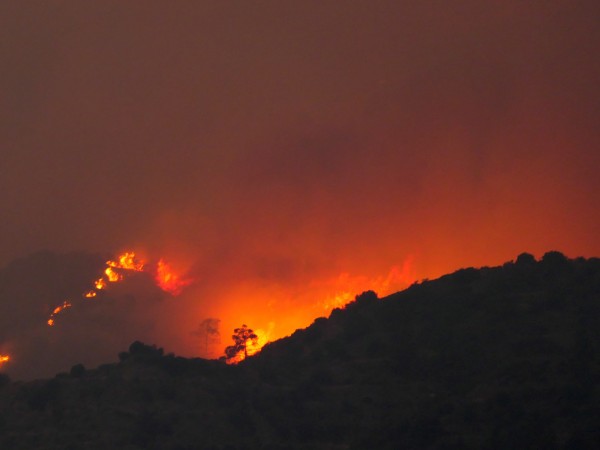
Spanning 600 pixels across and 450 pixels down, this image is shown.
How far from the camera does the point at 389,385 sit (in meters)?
147

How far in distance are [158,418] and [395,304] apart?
53.5m

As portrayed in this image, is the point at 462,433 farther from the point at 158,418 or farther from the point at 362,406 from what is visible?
the point at 158,418

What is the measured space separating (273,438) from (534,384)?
3991 centimetres

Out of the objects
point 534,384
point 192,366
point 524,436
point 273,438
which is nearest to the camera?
point 524,436

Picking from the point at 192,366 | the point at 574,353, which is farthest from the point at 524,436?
the point at 192,366

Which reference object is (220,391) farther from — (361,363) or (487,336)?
(487,336)

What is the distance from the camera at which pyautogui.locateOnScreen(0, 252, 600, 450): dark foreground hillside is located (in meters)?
127

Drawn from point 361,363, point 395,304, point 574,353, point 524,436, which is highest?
point 395,304

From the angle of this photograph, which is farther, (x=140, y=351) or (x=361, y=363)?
(x=140, y=351)

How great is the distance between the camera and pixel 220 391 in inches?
6063

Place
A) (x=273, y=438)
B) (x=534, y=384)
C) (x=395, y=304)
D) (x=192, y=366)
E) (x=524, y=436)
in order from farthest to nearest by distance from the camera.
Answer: (x=395, y=304) < (x=192, y=366) < (x=273, y=438) < (x=534, y=384) < (x=524, y=436)

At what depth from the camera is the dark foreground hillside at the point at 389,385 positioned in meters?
127

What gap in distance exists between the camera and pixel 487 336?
153 meters

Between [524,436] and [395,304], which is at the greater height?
[395,304]
